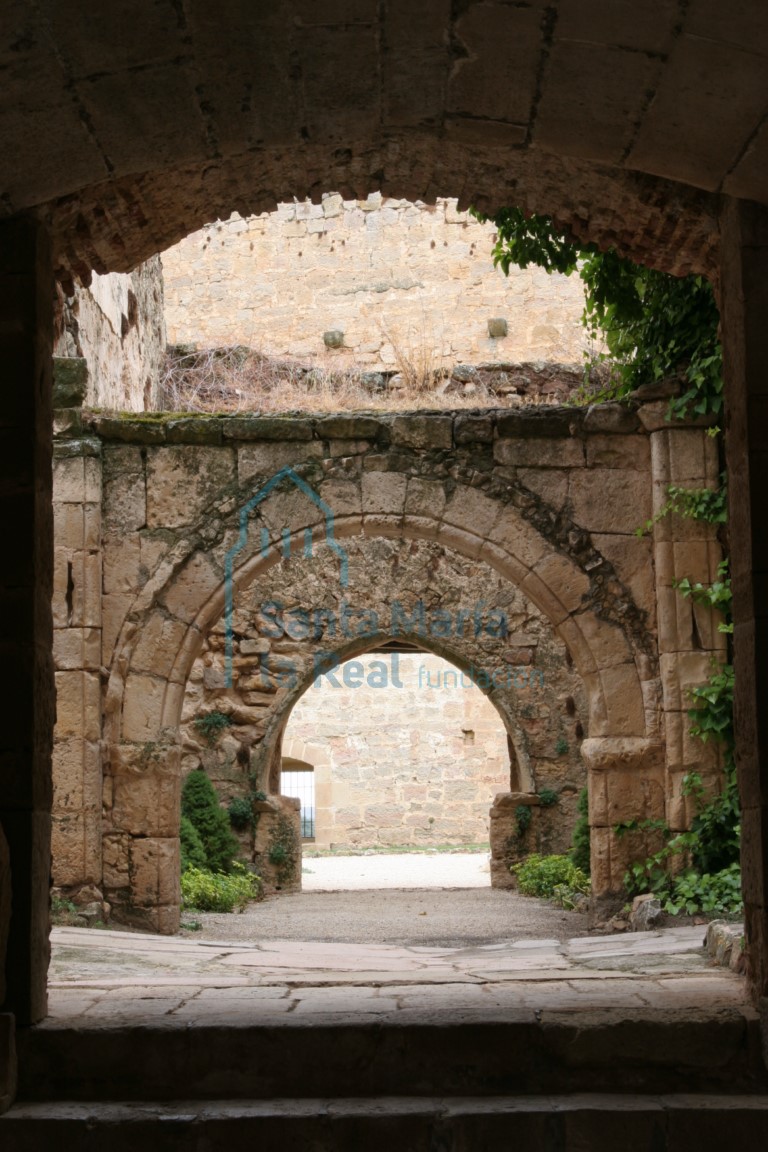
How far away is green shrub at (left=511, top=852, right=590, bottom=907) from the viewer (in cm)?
995

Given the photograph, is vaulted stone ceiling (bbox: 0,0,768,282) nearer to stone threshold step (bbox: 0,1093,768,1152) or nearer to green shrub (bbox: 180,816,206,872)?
stone threshold step (bbox: 0,1093,768,1152)

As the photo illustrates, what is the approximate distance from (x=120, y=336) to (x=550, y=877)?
19.9ft

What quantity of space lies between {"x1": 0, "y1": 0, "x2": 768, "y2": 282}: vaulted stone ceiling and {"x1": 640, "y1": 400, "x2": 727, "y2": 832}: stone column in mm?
4267

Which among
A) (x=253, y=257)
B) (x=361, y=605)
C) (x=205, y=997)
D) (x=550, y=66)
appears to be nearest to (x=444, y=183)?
(x=550, y=66)

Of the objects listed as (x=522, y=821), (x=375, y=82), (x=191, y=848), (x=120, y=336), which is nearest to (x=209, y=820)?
(x=191, y=848)

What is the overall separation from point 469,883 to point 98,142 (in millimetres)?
10909

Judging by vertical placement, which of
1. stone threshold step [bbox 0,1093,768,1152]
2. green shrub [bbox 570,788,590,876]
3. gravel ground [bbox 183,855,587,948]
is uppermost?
stone threshold step [bbox 0,1093,768,1152]

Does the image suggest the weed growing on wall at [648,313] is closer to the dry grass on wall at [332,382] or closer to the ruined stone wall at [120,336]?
the ruined stone wall at [120,336]

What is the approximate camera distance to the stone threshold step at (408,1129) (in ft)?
9.30

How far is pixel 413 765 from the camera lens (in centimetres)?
1802

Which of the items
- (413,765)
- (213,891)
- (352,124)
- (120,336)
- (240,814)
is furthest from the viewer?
(413,765)

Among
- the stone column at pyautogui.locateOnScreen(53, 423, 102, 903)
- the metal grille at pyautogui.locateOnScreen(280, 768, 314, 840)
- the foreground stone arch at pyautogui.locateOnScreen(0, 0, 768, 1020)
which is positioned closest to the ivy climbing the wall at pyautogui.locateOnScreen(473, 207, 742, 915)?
the stone column at pyautogui.locateOnScreen(53, 423, 102, 903)

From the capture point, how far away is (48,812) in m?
3.37

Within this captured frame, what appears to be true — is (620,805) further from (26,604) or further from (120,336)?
(120,336)
